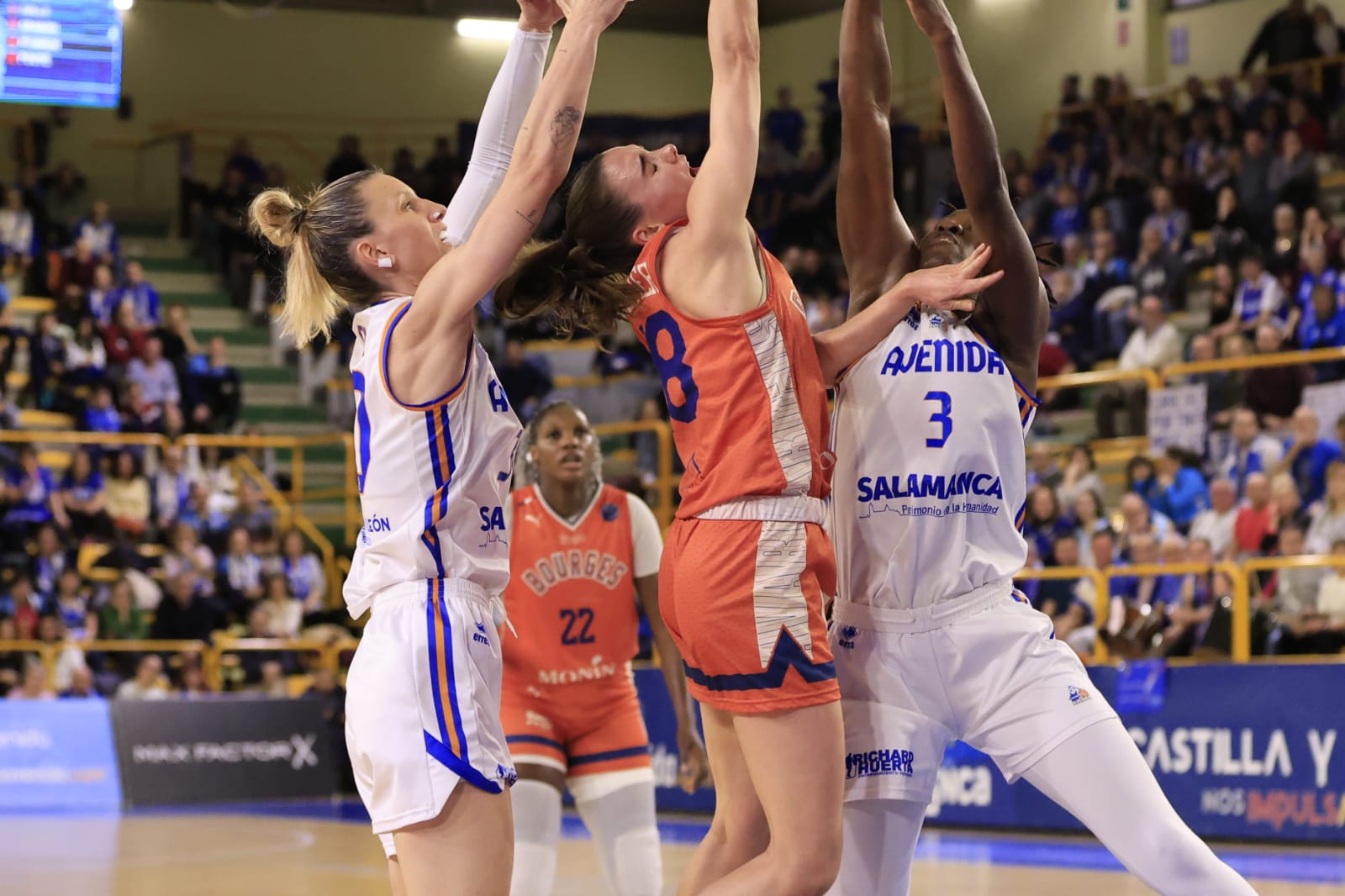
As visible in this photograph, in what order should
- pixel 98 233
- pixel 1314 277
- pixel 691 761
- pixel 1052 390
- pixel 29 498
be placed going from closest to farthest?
pixel 691 761 < pixel 1314 277 < pixel 1052 390 < pixel 29 498 < pixel 98 233

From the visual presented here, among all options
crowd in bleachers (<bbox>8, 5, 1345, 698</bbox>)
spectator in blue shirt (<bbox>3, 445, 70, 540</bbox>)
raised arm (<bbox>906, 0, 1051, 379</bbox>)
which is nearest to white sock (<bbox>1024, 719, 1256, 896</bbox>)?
raised arm (<bbox>906, 0, 1051, 379</bbox>)

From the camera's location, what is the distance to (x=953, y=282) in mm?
3998

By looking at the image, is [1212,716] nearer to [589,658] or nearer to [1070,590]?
[1070,590]

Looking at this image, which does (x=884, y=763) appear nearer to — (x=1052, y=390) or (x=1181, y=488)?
(x=1181, y=488)

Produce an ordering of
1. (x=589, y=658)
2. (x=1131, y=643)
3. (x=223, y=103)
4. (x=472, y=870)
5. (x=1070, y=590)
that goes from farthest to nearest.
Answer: (x=223, y=103)
(x=1070, y=590)
(x=1131, y=643)
(x=589, y=658)
(x=472, y=870)

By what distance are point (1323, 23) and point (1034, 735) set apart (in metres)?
16.0

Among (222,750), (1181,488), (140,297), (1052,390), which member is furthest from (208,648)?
(1181,488)

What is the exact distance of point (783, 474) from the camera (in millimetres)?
3844

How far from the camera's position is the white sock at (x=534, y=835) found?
5766 mm

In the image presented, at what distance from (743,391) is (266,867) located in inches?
260

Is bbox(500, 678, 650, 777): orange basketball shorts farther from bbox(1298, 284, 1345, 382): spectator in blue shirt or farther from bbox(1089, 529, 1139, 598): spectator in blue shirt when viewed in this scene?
bbox(1298, 284, 1345, 382): spectator in blue shirt

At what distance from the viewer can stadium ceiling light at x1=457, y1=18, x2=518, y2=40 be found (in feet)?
81.3

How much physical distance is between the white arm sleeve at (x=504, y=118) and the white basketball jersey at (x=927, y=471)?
1.03 metres

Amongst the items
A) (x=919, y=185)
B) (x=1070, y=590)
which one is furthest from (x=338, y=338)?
(x=1070, y=590)
